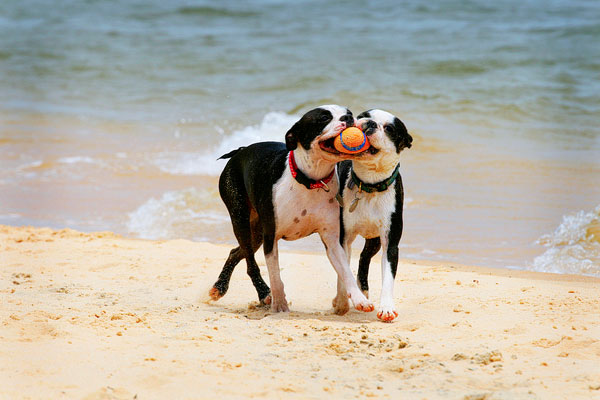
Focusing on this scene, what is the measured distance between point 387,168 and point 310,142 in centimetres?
50

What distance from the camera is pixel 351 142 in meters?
4.61

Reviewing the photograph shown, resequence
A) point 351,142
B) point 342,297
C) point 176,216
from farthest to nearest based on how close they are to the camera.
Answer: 1. point 176,216
2. point 342,297
3. point 351,142

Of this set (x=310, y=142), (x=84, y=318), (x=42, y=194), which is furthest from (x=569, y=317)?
(x=42, y=194)

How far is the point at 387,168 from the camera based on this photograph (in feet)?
15.9

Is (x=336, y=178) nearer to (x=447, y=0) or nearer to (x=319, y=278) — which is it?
(x=319, y=278)

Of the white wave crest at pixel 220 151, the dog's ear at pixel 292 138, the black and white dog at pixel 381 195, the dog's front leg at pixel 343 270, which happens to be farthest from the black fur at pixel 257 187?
the white wave crest at pixel 220 151

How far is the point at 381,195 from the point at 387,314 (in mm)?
742

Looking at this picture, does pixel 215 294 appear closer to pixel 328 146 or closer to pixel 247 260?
pixel 247 260

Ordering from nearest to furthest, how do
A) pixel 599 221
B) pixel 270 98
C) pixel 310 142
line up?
pixel 310 142 < pixel 599 221 < pixel 270 98

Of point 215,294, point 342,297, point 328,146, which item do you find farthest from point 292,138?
point 215,294

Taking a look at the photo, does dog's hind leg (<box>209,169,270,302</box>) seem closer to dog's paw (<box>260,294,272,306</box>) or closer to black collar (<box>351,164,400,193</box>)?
dog's paw (<box>260,294,272,306</box>)

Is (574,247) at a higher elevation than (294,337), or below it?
below

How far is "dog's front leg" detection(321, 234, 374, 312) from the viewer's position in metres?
4.79

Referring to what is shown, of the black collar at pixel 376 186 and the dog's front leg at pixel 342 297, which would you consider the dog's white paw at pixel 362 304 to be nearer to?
the dog's front leg at pixel 342 297
